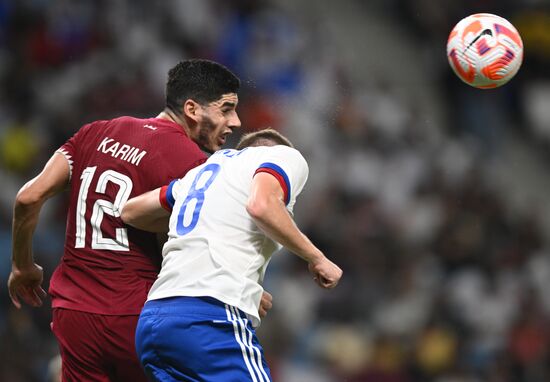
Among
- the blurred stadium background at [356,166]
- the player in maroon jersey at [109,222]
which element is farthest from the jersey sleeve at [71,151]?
the blurred stadium background at [356,166]

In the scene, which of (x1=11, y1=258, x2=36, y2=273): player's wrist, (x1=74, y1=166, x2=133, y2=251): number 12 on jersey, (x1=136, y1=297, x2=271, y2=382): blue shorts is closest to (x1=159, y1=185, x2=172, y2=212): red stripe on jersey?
(x1=74, y1=166, x2=133, y2=251): number 12 on jersey

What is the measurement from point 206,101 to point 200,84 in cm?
10

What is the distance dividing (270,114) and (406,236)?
2111 mm

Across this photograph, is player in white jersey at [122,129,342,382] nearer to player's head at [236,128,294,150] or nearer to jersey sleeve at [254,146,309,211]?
jersey sleeve at [254,146,309,211]

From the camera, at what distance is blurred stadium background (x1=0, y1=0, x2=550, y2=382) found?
1131cm

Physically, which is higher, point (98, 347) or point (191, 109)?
point (191, 109)

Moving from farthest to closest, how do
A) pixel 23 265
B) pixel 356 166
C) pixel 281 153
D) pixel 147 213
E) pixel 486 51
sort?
1. pixel 356 166
2. pixel 486 51
3. pixel 23 265
4. pixel 147 213
5. pixel 281 153

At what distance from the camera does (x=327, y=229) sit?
1198 cm

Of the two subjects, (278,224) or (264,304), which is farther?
(264,304)

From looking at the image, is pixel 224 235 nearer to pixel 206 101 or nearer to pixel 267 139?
pixel 267 139

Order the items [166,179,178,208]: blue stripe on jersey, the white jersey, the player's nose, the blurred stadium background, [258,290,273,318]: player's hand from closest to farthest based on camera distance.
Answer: the white jersey → [166,179,178,208]: blue stripe on jersey → [258,290,273,318]: player's hand → the player's nose → the blurred stadium background

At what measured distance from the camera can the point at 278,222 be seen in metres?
4.78

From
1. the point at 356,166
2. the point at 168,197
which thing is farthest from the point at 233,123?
the point at 356,166

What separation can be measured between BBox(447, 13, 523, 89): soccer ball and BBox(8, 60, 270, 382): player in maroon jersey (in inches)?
63.5
